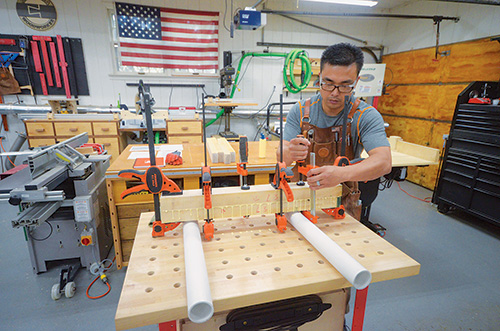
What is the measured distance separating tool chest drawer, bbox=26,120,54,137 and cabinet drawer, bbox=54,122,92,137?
9 cm

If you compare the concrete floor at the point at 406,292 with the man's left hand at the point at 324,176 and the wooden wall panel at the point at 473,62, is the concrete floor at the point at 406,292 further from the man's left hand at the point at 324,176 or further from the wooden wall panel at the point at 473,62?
the wooden wall panel at the point at 473,62

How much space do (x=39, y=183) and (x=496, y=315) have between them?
3.03 meters

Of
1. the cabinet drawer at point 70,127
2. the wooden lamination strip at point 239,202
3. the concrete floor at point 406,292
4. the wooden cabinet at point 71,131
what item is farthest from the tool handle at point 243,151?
the cabinet drawer at point 70,127

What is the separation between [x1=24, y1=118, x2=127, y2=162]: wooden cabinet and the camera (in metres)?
3.66

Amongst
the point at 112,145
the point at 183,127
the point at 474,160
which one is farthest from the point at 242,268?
the point at 112,145

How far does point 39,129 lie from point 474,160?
5544 millimetres

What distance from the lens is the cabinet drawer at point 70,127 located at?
12.2ft

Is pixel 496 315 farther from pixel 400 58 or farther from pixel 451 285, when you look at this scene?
pixel 400 58

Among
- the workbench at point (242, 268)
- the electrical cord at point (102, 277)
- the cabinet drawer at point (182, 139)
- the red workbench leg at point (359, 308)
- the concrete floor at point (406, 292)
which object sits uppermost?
the workbench at point (242, 268)

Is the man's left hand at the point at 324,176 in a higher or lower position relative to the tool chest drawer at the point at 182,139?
higher

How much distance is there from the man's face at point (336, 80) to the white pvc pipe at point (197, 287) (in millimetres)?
1013

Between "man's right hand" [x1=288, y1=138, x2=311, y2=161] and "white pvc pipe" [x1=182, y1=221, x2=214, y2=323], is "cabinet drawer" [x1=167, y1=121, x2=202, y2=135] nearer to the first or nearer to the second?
"man's right hand" [x1=288, y1=138, x2=311, y2=161]

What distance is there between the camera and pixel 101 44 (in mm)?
4402

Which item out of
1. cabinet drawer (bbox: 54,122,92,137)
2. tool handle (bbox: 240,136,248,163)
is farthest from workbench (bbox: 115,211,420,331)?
cabinet drawer (bbox: 54,122,92,137)
